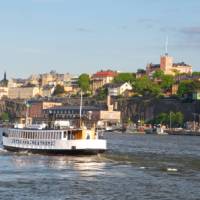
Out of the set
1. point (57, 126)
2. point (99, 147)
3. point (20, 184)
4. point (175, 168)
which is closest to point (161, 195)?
point (20, 184)

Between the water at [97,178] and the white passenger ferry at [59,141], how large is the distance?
804 millimetres

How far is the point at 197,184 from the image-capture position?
3791cm

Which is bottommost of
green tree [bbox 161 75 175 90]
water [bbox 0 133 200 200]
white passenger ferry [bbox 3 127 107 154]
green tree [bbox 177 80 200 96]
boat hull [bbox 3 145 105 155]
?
water [bbox 0 133 200 200]

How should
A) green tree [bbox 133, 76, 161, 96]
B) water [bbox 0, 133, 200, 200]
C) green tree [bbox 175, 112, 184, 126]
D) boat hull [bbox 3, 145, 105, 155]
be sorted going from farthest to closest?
green tree [bbox 133, 76, 161, 96], green tree [bbox 175, 112, 184, 126], boat hull [bbox 3, 145, 105, 155], water [bbox 0, 133, 200, 200]

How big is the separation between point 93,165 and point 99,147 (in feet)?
20.9

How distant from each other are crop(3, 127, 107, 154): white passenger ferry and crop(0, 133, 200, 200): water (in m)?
0.80

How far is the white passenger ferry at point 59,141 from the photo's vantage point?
52.7 m

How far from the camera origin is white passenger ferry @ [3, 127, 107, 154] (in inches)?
2073

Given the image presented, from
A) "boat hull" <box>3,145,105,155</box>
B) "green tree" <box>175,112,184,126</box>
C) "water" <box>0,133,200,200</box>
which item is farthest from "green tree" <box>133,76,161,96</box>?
"water" <box>0,133,200,200</box>

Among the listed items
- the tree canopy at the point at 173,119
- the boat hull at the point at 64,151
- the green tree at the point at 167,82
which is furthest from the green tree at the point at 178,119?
the boat hull at the point at 64,151

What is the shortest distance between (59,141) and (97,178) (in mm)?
15028

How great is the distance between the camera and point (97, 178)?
129 feet

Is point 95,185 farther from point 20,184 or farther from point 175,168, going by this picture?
point 175,168

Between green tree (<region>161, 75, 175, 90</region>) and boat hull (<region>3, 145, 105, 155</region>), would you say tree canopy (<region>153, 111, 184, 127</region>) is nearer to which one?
green tree (<region>161, 75, 175, 90</region>)
